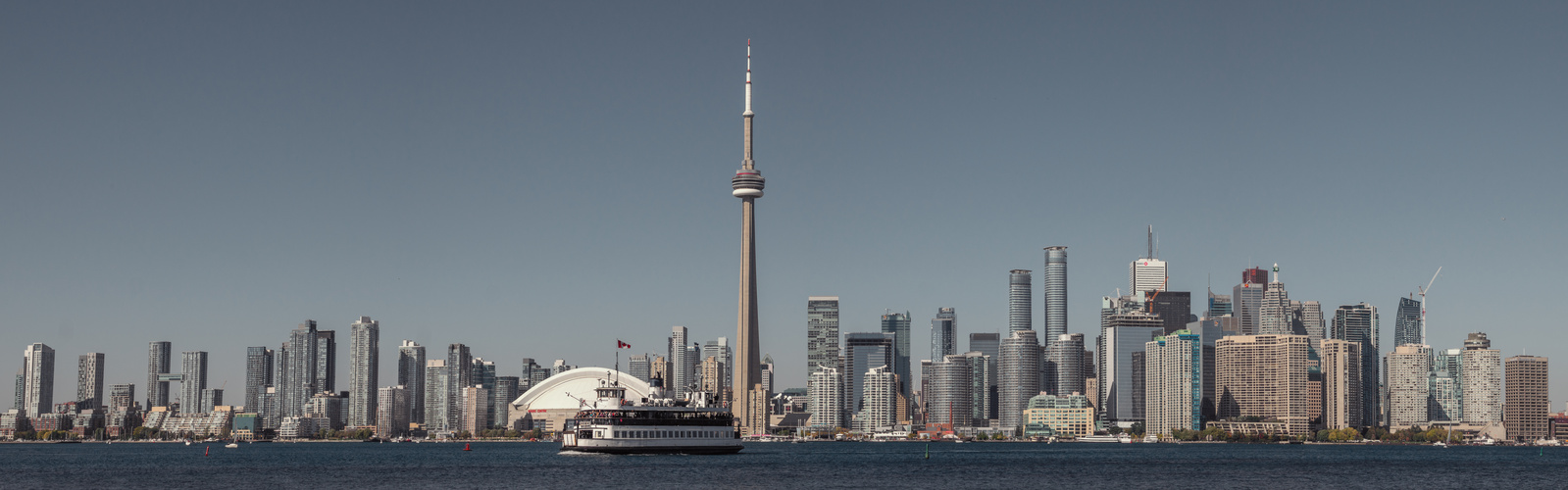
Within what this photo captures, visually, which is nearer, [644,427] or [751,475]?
[751,475]

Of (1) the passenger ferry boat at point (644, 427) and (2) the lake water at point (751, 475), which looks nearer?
(2) the lake water at point (751, 475)

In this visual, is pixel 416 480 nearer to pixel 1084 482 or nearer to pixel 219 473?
pixel 219 473

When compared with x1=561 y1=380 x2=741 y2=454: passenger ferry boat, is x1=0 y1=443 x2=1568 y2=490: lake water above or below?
below

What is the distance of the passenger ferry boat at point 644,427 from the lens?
168 meters

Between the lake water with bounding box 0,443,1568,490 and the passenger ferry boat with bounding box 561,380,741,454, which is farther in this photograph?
the passenger ferry boat with bounding box 561,380,741,454

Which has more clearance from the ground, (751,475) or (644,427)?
(644,427)

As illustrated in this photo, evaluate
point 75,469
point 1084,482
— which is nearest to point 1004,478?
point 1084,482

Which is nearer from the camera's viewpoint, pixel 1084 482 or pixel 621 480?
pixel 621 480

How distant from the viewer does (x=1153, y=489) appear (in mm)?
130250

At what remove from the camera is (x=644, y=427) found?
554ft

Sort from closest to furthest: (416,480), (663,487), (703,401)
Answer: (663,487), (416,480), (703,401)

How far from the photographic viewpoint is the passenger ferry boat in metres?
168

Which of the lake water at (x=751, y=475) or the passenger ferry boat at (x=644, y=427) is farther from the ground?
the passenger ferry boat at (x=644, y=427)

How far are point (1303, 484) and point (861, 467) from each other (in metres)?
52.1
